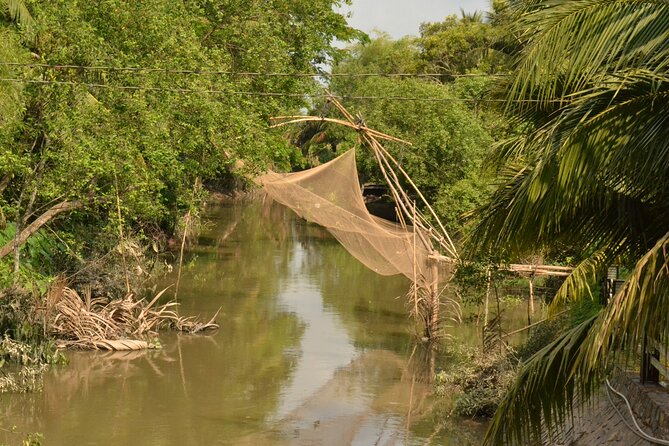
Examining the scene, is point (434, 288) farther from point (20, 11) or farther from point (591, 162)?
point (591, 162)

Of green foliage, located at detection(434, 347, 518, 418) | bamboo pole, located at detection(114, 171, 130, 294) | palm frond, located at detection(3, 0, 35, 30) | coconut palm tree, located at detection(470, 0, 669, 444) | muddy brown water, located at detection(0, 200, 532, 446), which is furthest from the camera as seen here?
palm frond, located at detection(3, 0, 35, 30)

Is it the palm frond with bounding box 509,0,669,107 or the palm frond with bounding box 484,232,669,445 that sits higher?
the palm frond with bounding box 509,0,669,107

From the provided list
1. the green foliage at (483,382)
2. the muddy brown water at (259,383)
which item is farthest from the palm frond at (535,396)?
the green foliage at (483,382)

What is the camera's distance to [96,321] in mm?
15352

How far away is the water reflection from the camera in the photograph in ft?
38.2

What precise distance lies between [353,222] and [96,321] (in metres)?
4.25

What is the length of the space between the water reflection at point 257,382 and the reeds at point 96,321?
33 centimetres

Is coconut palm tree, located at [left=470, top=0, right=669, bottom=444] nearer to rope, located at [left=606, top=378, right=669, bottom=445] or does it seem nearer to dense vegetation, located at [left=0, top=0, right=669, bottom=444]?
dense vegetation, located at [left=0, top=0, right=669, bottom=444]

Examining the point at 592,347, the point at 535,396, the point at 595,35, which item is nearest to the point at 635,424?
the point at 535,396

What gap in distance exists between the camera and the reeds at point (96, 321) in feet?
48.4

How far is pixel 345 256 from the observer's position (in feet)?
96.2

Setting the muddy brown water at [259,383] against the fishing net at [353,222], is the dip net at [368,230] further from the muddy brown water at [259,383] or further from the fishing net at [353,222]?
the muddy brown water at [259,383]

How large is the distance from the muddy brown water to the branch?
74.5 inches

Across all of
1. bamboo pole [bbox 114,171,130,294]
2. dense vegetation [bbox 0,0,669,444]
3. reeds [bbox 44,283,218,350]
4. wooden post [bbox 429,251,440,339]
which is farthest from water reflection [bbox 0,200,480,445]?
dense vegetation [bbox 0,0,669,444]
